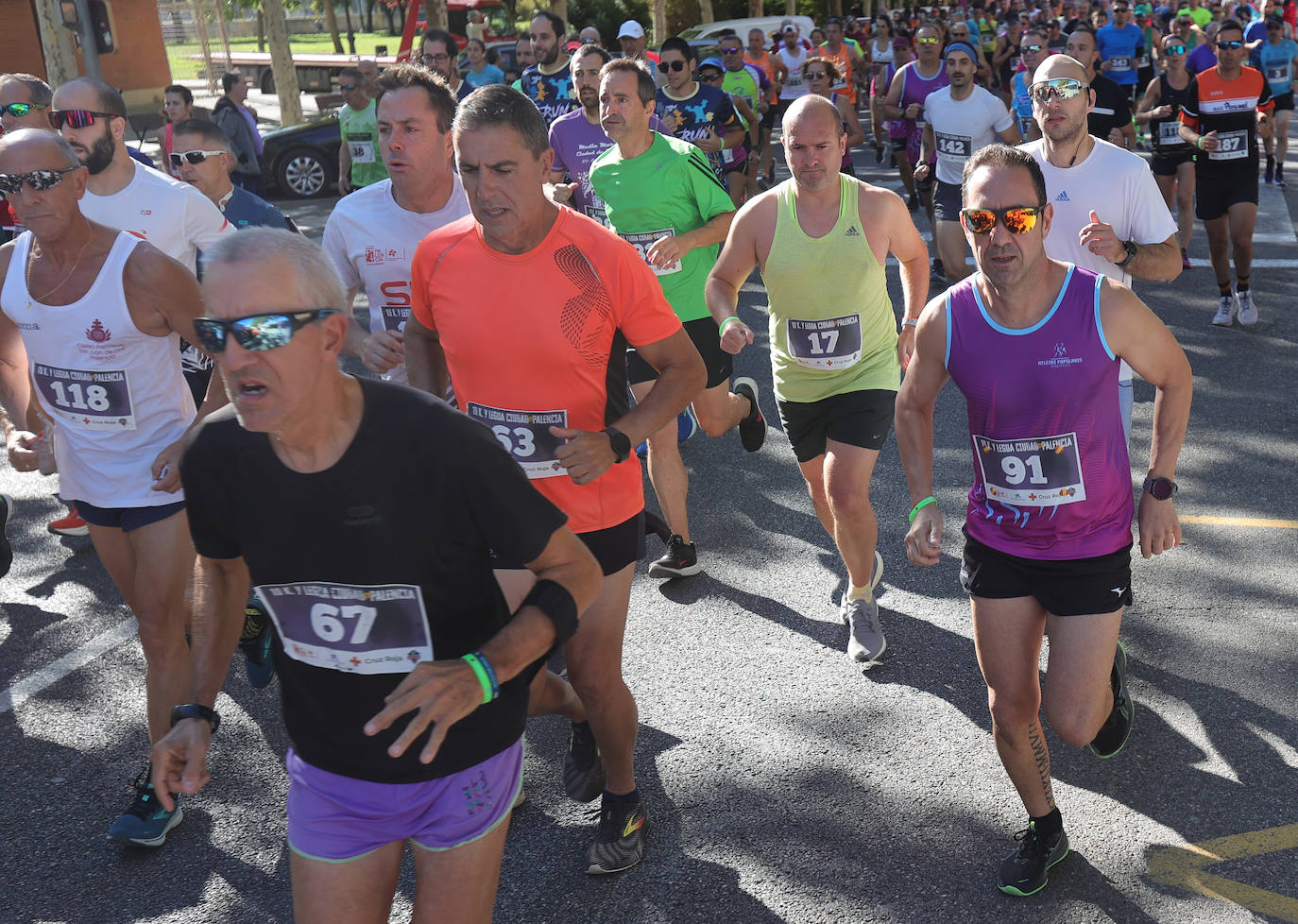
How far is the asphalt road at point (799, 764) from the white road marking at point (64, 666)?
1cm

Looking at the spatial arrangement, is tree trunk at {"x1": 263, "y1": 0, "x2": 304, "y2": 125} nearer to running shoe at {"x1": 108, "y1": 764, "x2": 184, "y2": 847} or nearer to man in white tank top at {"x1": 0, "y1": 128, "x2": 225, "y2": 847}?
man in white tank top at {"x1": 0, "y1": 128, "x2": 225, "y2": 847}

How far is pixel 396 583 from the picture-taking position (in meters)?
2.31

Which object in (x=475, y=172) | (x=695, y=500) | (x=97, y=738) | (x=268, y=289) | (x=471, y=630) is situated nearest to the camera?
(x=268, y=289)

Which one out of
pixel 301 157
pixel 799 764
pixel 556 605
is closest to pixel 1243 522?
pixel 799 764

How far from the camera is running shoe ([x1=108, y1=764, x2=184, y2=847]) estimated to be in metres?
3.77

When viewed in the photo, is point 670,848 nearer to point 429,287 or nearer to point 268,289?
point 429,287

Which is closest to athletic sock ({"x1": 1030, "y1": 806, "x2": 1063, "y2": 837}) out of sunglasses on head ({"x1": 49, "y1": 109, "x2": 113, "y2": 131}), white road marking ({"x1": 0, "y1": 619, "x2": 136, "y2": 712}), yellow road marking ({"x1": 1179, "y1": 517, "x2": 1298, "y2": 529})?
yellow road marking ({"x1": 1179, "y1": 517, "x2": 1298, "y2": 529})

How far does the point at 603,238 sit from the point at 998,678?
5.24ft

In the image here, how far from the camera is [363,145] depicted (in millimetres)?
10938

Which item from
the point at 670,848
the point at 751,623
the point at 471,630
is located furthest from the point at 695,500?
the point at 471,630

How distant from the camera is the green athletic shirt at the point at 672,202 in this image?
5723 mm

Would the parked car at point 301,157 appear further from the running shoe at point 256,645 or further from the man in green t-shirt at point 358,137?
the running shoe at point 256,645

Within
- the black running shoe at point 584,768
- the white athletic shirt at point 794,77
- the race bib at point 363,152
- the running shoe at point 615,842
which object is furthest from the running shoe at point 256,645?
the white athletic shirt at point 794,77

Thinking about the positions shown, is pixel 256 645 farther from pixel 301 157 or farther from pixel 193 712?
pixel 301 157
